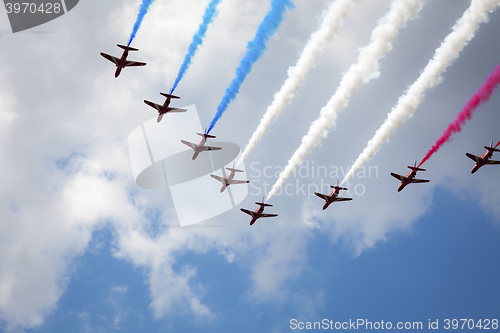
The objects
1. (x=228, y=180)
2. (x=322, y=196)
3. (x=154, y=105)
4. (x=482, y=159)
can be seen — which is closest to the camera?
(x=482, y=159)

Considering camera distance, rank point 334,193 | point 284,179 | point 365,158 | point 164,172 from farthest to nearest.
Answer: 1. point 164,172
2. point 334,193
3. point 284,179
4. point 365,158

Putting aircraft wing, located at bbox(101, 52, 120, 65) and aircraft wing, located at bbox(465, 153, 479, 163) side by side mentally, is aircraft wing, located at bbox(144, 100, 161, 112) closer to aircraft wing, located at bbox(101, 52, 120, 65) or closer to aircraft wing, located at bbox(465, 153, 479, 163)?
aircraft wing, located at bbox(101, 52, 120, 65)

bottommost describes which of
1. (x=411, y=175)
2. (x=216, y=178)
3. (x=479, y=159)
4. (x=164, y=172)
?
(x=164, y=172)

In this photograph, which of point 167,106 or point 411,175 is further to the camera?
point 167,106

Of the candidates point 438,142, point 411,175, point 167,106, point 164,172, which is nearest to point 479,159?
point 411,175

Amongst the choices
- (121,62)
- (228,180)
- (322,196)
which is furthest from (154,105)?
(322,196)

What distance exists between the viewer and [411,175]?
44.9 m

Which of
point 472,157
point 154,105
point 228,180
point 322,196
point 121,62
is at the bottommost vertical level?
point 228,180

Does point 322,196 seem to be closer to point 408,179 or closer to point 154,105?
point 408,179

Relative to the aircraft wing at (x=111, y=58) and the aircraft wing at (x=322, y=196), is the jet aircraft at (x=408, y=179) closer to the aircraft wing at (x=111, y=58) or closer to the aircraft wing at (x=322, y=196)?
the aircraft wing at (x=322, y=196)

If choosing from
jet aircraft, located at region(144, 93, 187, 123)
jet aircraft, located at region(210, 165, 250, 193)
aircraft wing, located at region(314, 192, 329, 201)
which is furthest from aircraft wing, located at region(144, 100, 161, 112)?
aircraft wing, located at region(314, 192, 329, 201)

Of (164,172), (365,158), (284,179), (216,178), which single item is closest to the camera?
(365,158)

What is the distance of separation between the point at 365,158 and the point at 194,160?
72.3 feet

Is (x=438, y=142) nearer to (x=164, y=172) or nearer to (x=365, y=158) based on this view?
(x=365, y=158)
